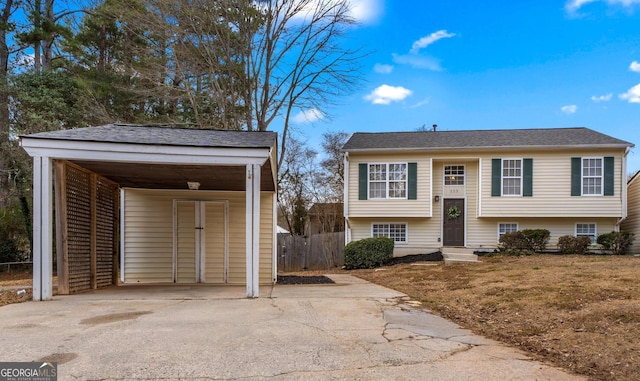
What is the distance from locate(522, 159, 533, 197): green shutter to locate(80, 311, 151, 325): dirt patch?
46.3 feet

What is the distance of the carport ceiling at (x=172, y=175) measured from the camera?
23.9ft

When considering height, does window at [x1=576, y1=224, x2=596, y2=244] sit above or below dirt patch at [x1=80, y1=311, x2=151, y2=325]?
above

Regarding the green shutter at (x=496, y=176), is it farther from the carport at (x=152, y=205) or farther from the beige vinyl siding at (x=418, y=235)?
the carport at (x=152, y=205)

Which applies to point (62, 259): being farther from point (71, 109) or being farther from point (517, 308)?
point (71, 109)

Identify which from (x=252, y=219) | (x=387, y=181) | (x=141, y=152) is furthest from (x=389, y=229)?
(x=141, y=152)

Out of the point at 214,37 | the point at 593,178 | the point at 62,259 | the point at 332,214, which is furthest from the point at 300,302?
the point at 332,214

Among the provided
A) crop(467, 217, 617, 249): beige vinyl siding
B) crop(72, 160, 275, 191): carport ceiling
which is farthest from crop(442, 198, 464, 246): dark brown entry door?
crop(72, 160, 275, 191): carport ceiling

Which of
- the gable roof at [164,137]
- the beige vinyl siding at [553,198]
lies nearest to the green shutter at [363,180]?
the beige vinyl siding at [553,198]

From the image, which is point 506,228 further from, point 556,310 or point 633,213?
point 556,310

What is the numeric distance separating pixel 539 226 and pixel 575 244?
1.62 metres

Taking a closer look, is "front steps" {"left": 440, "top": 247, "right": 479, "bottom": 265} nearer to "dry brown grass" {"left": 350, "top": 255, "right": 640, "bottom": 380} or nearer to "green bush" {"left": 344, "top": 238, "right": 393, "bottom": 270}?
"green bush" {"left": 344, "top": 238, "right": 393, "bottom": 270}

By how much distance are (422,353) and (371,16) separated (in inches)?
550

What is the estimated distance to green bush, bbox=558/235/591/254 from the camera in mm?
14219

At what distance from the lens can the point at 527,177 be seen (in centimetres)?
1523
